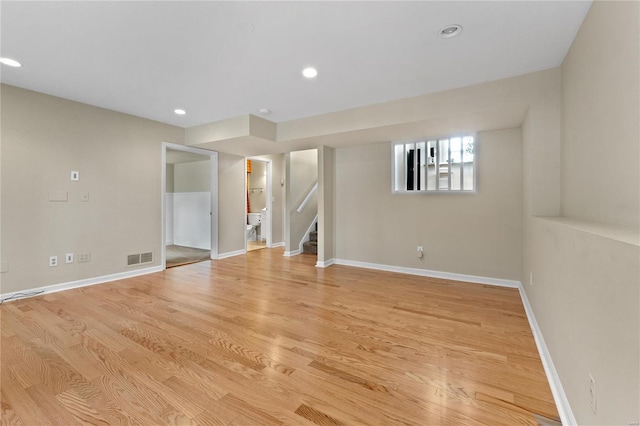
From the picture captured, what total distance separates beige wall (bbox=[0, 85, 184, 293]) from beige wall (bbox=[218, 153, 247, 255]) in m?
1.20

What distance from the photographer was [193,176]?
6.71m

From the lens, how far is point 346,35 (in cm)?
207

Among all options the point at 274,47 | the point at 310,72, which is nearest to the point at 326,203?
the point at 310,72

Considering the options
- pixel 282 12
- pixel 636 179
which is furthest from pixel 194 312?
pixel 636 179

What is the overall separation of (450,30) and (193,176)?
20.6 ft

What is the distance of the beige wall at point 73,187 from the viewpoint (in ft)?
10.1

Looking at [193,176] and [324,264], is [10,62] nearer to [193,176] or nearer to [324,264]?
[193,176]

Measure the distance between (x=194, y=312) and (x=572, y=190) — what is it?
11.7 ft

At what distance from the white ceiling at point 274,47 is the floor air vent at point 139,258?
225 cm

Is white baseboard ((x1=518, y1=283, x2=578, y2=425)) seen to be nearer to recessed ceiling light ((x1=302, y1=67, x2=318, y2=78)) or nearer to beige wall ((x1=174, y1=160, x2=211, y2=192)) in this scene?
recessed ceiling light ((x1=302, y1=67, x2=318, y2=78))

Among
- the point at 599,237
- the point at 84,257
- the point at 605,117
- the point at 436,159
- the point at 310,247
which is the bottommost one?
the point at 310,247

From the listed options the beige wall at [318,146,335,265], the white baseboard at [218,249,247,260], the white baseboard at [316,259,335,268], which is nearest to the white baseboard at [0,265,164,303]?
the white baseboard at [218,249,247,260]

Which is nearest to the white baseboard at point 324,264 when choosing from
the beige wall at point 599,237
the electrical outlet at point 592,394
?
the beige wall at point 599,237

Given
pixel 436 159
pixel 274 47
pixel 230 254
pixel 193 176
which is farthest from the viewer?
pixel 193 176
